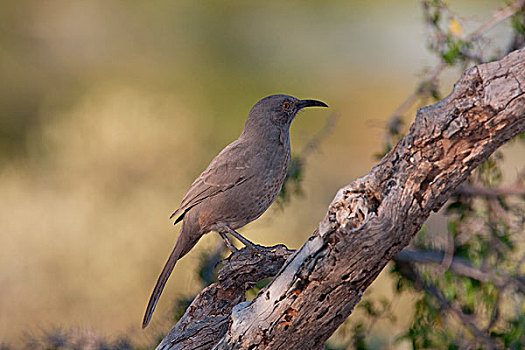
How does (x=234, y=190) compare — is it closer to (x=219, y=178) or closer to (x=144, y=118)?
(x=219, y=178)

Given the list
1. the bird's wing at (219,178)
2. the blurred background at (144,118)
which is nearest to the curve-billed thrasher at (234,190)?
the bird's wing at (219,178)

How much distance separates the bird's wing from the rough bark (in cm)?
125

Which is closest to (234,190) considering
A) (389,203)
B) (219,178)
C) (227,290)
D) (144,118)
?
(219,178)

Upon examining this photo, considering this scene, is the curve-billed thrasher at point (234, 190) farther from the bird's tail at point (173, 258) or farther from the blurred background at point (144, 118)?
the blurred background at point (144, 118)

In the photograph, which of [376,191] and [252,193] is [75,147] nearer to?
[252,193]

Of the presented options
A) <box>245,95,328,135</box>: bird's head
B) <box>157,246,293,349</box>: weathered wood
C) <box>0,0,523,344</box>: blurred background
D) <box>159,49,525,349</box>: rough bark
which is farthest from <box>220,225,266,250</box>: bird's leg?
<box>0,0,523,344</box>: blurred background

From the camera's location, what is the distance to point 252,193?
3.99 meters

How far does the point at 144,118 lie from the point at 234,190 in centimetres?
426

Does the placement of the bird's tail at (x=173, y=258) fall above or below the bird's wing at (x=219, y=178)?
below

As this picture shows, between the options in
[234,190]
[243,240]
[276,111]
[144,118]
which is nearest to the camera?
[243,240]

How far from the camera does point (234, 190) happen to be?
4.04m

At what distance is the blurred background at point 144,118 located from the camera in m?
7.71

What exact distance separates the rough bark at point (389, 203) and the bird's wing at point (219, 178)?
49.4 inches

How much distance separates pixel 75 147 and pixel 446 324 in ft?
17.2
